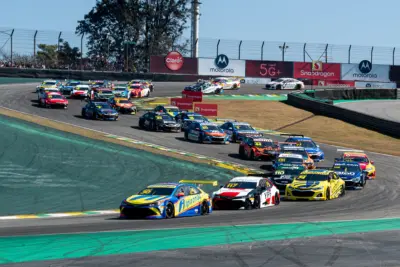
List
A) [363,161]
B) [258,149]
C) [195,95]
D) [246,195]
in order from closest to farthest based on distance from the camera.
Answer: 1. [246,195]
2. [363,161]
3. [258,149]
4. [195,95]

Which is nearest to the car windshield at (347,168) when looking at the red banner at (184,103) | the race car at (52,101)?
the red banner at (184,103)

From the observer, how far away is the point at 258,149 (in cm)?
3791

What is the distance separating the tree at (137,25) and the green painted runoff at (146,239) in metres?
79.2

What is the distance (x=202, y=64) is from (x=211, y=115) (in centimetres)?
2885

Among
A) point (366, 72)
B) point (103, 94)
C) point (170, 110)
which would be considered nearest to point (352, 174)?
point (170, 110)

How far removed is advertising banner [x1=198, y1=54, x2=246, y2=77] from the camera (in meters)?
83.6

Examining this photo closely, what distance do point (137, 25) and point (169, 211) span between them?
80.5 metres

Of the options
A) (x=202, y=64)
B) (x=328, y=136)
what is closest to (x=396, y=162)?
(x=328, y=136)

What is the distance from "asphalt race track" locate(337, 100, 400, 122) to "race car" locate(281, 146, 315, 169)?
68.4 feet

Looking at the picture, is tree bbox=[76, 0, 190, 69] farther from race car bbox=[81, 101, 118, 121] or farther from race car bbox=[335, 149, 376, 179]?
race car bbox=[335, 149, 376, 179]

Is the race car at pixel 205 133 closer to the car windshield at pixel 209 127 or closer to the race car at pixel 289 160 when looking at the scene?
the car windshield at pixel 209 127

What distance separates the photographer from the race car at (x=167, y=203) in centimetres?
2053

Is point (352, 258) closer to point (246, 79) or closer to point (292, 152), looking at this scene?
point (292, 152)

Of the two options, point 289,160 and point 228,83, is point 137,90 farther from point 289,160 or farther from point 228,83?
point 289,160
